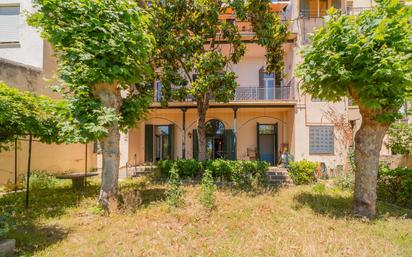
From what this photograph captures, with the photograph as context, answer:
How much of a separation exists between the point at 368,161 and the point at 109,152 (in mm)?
7163

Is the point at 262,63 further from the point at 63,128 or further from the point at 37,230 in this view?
the point at 37,230

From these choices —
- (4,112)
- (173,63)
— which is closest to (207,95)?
(173,63)

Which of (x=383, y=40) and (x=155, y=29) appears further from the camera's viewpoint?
(x=155, y=29)

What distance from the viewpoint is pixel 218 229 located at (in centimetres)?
564

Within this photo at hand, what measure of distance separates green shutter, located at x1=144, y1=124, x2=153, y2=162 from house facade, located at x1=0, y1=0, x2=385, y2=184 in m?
0.07

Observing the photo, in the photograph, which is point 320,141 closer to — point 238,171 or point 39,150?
point 238,171

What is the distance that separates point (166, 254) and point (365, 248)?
364 centimetres

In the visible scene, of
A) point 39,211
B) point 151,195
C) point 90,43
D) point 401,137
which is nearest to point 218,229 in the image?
point 151,195

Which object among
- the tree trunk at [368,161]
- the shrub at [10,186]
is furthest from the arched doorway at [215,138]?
the tree trunk at [368,161]

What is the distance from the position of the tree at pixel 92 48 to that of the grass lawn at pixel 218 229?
1450 mm

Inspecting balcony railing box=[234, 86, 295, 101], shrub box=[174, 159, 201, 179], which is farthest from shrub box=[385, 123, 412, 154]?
shrub box=[174, 159, 201, 179]

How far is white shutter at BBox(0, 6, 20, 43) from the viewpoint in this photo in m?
12.7

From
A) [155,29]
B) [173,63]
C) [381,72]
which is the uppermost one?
[155,29]

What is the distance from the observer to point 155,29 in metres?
10.2
